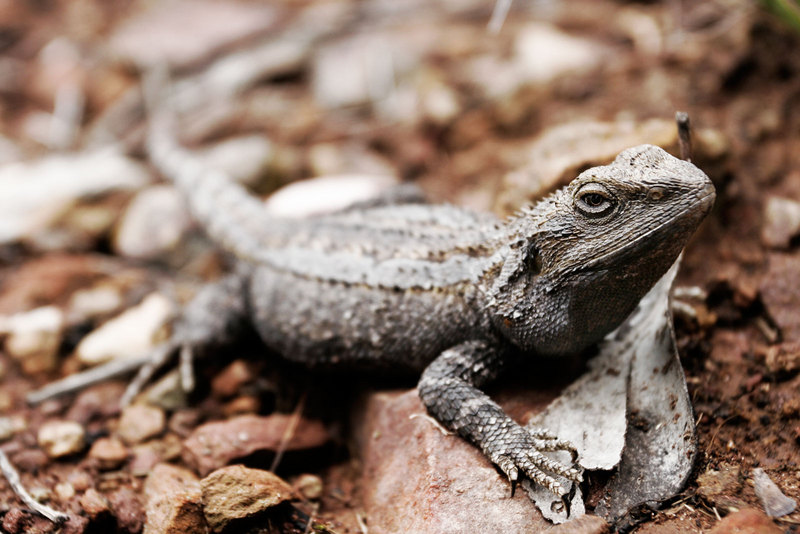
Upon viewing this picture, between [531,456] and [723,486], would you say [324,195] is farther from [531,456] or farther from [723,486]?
[723,486]

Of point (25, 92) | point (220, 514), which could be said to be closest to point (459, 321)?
point (220, 514)

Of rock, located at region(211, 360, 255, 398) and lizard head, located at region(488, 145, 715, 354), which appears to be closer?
lizard head, located at region(488, 145, 715, 354)

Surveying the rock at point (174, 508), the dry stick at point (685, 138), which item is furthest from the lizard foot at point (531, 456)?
the dry stick at point (685, 138)

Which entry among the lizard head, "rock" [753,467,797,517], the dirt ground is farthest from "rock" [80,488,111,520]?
"rock" [753,467,797,517]

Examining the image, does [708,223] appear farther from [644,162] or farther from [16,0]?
[16,0]

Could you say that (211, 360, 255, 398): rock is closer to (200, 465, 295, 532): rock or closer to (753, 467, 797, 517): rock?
(200, 465, 295, 532): rock

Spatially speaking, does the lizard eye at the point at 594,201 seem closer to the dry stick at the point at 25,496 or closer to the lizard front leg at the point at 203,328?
the lizard front leg at the point at 203,328
